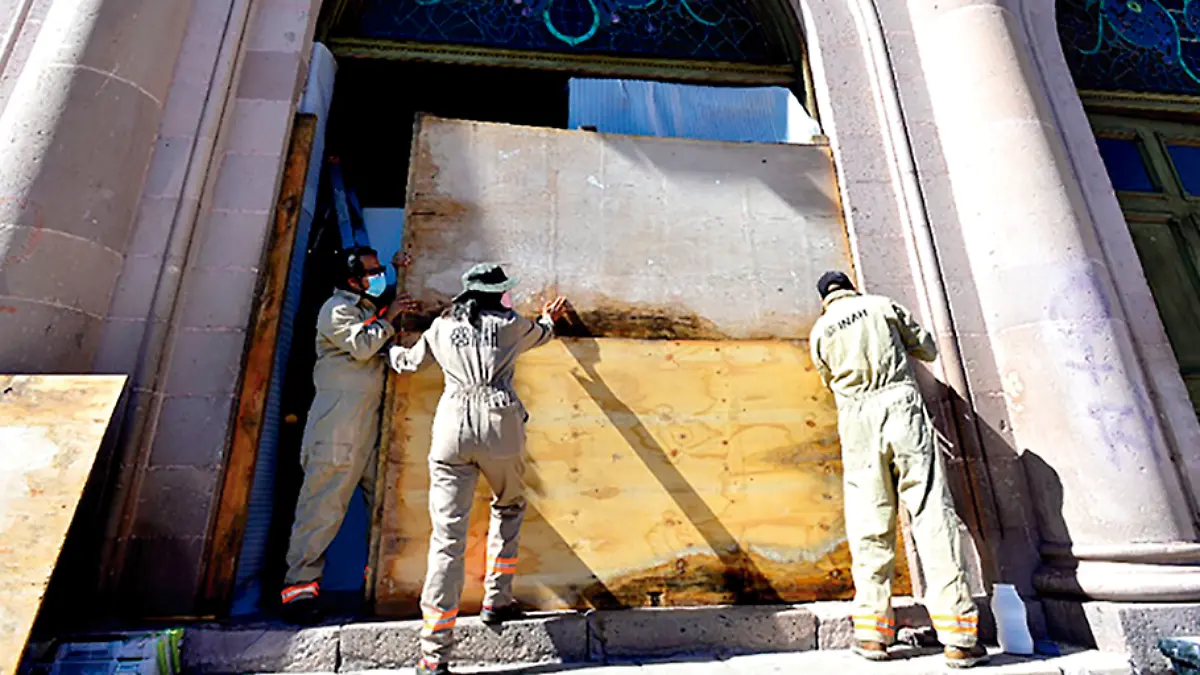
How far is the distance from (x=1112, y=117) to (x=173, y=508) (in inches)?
327

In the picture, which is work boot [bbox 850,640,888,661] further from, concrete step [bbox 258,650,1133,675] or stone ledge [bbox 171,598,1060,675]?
stone ledge [bbox 171,598,1060,675]

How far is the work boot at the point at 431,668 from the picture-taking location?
290cm

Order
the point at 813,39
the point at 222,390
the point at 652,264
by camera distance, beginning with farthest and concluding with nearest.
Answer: the point at 813,39 < the point at 652,264 < the point at 222,390

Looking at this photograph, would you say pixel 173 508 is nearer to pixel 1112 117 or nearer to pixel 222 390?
pixel 222 390

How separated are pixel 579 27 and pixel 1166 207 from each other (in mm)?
5518

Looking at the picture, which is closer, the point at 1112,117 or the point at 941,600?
the point at 941,600

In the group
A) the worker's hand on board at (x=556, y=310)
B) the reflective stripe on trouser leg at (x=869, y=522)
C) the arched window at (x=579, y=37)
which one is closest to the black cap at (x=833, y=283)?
the reflective stripe on trouser leg at (x=869, y=522)

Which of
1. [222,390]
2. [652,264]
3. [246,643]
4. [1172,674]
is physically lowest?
[1172,674]

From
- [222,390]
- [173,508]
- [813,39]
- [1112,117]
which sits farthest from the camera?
[1112,117]

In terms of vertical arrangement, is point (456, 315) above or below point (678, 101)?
below

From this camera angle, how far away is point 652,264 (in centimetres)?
461

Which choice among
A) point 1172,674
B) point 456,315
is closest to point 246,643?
point 456,315

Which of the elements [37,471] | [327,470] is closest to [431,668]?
[327,470]

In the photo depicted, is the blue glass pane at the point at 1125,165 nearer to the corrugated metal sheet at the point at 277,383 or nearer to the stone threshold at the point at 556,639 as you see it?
the stone threshold at the point at 556,639
